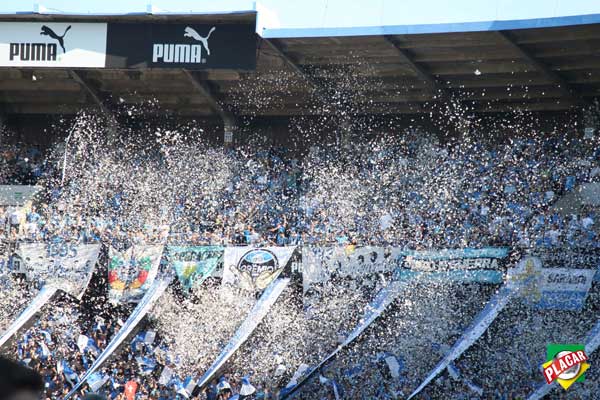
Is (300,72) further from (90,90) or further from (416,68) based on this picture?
(90,90)

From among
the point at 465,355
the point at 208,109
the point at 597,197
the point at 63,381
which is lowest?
the point at 63,381

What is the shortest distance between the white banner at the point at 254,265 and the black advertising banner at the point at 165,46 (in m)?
3.34

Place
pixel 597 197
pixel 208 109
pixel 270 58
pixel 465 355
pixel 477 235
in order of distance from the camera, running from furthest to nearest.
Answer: pixel 208 109 < pixel 270 58 < pixel 597 197 < pixel 477 235 < pixel 465 355

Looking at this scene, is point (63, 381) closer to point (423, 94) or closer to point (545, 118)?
point (423, 94)

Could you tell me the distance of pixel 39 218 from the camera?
18.1 metres

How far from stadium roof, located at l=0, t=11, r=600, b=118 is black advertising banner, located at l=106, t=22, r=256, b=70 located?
178 millimetres

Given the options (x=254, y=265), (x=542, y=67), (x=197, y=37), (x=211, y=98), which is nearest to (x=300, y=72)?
(x=197, y=37)

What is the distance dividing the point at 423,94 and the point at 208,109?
4849 millimetres

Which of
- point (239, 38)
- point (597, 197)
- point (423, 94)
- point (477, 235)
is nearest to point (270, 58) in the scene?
point (239, 38)

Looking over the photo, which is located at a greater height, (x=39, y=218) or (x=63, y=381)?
(x=39, y=218)

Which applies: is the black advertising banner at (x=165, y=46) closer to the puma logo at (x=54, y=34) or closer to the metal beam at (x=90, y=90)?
the puma logo at (x=54, y=34)

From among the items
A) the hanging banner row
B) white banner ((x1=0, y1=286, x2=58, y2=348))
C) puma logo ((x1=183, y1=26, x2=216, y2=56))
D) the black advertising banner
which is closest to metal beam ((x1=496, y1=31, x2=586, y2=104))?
the hanging banner row

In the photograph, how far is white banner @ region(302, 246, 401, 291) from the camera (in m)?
14.8

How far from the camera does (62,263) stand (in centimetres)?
1664
